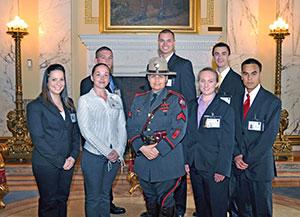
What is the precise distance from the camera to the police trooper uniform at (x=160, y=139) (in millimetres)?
3705

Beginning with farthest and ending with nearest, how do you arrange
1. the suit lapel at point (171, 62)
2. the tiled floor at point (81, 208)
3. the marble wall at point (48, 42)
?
the marble wall at point (48, 42) → the tiled floor at point (81, 208) → the suit lapel at point (171, 62)

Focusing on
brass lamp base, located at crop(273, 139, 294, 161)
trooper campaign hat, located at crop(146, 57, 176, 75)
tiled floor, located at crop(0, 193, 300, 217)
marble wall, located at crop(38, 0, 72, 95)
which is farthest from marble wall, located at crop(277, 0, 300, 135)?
trooper campaign hat, located at crop(146, 57, 176, 75)

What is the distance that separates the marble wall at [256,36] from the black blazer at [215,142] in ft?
15.2

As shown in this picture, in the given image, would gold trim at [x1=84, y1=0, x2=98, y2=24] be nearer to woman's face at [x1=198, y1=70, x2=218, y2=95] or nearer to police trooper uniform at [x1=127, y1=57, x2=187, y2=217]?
police trooper uniform at [x1=127, y1=57, x2=187, y2=217]

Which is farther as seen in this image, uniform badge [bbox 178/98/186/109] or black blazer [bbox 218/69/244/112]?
black blazer [bbox 218/69/244/112]

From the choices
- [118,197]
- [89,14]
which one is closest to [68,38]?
[89,14]

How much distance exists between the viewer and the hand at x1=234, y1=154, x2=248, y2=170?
3915 millimetres

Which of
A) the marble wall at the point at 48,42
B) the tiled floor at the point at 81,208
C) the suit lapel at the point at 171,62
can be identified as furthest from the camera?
the marble wall at the point at 48,42

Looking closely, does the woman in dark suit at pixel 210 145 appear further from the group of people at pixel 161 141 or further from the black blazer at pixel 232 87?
the black blazer at pixel 232 87

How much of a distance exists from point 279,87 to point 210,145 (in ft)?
13.7

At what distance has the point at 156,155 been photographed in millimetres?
3688

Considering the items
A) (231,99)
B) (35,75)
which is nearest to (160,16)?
(35,75)

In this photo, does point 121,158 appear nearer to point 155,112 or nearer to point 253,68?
point 155,112

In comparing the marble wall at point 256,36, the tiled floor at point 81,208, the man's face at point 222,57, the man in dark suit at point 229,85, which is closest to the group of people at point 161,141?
the man in dark suit at point 229,85
